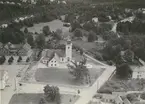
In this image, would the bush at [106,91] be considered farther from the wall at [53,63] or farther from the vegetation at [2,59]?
the vegetation at [2,59]

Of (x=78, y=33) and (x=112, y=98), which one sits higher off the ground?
(x=78, y=33)

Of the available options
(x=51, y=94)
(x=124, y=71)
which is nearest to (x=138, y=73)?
(x=124, y=71)

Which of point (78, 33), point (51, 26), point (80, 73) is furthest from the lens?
point (51, 26)

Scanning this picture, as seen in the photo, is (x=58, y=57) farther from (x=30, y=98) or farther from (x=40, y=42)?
(x=30, y=98)

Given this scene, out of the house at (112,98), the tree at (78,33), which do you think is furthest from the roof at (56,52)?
the house at (112,98)

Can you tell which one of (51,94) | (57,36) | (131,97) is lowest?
(131,97)

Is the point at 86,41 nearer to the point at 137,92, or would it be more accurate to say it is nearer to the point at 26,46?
the point at 26,46

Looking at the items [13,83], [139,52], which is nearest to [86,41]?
[139,52]
